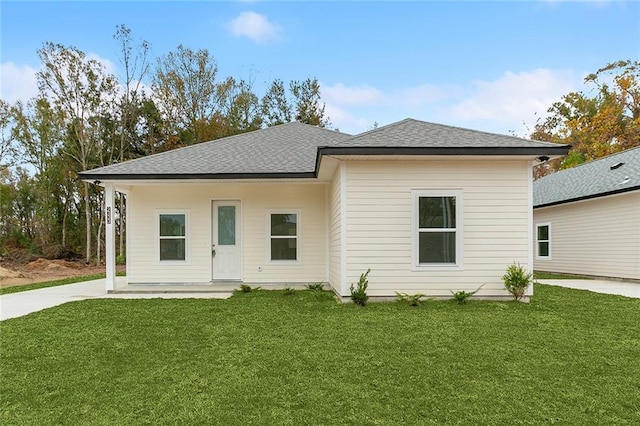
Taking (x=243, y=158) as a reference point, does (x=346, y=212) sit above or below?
below

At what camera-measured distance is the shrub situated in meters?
6.88

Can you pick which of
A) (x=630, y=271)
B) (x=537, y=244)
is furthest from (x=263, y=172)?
(x=537, y=244)

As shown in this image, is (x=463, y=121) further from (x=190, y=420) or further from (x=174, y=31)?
(x=190, y=420)

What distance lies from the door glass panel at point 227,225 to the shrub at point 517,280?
620cm

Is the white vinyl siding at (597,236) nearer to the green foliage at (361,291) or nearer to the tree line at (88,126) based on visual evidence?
the green foliage at (361,291)

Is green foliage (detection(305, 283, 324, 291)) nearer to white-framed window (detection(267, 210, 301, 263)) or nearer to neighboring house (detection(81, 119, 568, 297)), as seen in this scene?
neighboring house (detection(81, 119, 568, 297))

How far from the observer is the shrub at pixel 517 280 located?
688cm

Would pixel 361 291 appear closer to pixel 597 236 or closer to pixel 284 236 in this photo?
pixel 284 236

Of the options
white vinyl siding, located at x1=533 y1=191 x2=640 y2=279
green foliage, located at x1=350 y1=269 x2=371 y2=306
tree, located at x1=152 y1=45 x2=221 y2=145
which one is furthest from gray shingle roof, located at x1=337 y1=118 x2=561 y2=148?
tree, located at x1=152 y1=45 x2=221 y2=145

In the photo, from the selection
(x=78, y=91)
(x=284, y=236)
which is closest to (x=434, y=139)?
(x=284, y=236)

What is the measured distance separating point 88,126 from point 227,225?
13.5 meters

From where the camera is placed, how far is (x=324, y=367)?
12.6 ft

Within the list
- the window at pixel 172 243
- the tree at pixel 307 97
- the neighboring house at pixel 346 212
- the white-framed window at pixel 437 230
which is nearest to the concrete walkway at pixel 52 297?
the neighboring house at pixel 346 212

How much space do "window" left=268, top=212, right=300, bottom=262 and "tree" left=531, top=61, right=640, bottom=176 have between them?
59.6ft
